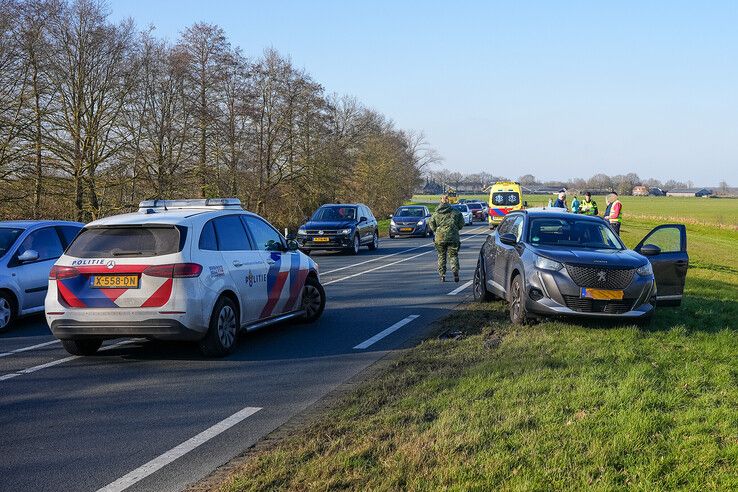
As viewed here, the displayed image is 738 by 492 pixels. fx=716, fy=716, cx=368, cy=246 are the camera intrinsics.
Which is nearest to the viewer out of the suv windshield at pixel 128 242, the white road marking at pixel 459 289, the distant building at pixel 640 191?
the suv windshield at pixel 128 242

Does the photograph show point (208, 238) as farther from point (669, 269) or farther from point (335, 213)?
point (335, 213)

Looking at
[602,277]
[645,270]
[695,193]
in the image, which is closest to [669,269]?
[645,270]

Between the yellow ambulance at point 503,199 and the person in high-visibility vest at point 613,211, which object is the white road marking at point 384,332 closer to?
the person in high-visibility vest at point 613,211

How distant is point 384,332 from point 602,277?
295cm

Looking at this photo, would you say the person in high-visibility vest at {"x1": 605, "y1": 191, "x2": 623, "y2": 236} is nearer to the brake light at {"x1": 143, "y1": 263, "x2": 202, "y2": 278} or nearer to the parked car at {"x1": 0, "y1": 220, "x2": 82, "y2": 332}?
the parked car at {"x1": 0, "y1": 220, "x2": 82, "y2": 332}

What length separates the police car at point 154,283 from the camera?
755 centimetres

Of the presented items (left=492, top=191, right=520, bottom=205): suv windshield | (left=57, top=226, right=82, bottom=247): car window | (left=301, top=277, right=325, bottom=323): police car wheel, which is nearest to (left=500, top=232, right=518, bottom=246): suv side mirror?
(left=301, top=277, right=325, bottom=323): police car wheel

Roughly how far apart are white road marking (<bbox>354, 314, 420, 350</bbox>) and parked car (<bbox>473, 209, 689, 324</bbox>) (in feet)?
4.87

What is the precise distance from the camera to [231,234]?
29.2 feet

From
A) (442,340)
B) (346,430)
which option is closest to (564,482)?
(346,430)

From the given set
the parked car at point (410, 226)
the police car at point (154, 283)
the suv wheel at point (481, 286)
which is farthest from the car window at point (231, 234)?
the parked car at point (410, 226)

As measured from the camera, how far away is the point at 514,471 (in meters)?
4.24

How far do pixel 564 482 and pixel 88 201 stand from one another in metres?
29.2

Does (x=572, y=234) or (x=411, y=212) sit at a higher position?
(x=411, y=212)
